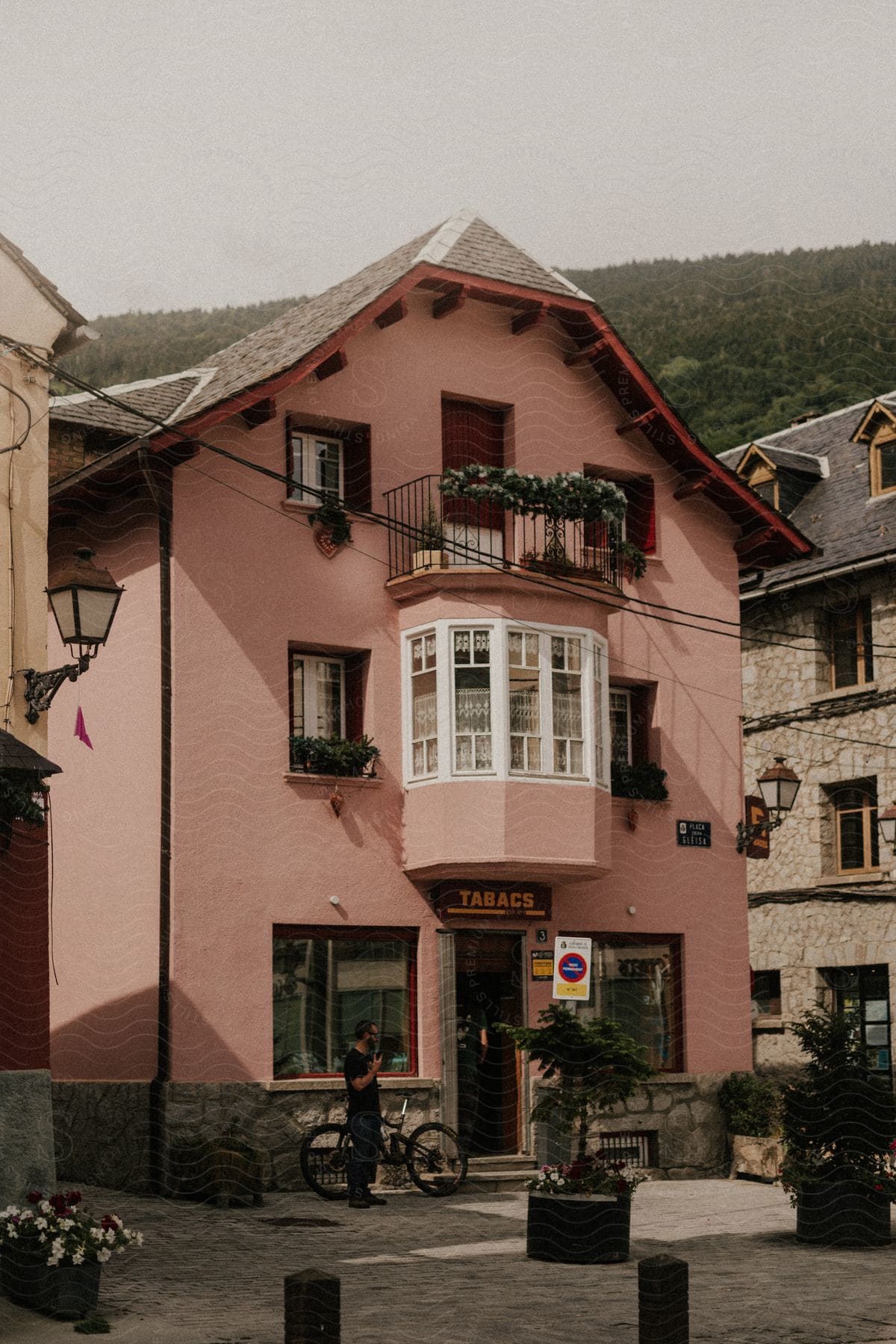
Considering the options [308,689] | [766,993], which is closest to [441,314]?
[308,689]

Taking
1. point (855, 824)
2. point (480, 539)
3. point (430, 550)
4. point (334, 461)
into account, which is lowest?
point (855, 824)

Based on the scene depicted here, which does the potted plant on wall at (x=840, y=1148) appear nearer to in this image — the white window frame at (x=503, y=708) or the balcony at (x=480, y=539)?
the white window frame at (x=503, y=708)

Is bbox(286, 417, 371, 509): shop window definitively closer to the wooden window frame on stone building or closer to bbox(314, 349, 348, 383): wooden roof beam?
bbox(314, 349, 348, 383): wooden roof beam

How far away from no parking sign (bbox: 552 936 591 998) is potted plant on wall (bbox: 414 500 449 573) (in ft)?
15.5

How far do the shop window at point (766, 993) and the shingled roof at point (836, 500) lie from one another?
6.28 meters

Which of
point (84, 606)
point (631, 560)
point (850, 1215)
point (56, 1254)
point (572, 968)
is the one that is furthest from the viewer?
point (631, 560)

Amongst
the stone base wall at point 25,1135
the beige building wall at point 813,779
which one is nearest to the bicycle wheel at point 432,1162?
the stone base wall at point 25,1135

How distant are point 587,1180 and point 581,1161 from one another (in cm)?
Answer: 17

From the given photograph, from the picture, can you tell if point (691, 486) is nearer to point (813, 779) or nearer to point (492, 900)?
point (492, 900)

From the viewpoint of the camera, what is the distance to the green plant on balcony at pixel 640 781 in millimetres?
21844

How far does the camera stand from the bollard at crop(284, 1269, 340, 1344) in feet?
23.6

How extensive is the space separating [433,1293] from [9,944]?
4151mm

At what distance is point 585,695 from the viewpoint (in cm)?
2066

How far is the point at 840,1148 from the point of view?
49.2 ft
